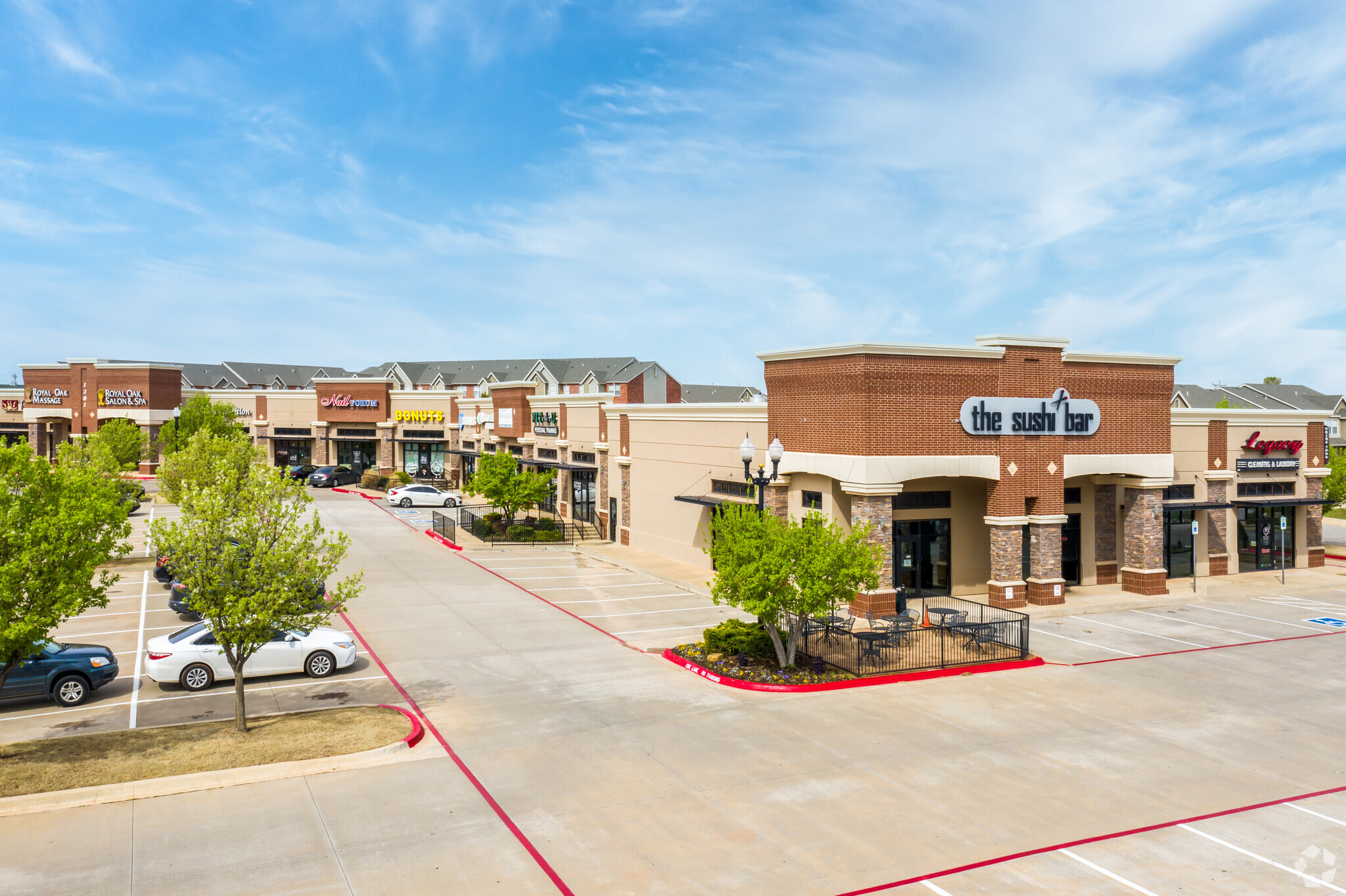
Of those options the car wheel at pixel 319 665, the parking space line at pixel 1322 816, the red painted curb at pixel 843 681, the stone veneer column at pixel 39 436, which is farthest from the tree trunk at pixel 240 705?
the stone veneer column at pixel 39 436

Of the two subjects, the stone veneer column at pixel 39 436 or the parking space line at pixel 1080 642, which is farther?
the stone veneer column at pixel 39 436

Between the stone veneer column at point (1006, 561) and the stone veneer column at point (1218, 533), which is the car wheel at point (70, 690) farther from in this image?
the stone veneer column at point (1218, 533)

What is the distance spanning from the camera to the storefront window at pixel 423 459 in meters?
73.0

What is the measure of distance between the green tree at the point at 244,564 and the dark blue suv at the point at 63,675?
4.35 metres

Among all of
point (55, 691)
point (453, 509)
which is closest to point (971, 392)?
point (55, 691)

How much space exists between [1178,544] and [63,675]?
3717cm

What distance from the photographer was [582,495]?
51.1 metres

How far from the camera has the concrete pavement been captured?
11469 millimetres

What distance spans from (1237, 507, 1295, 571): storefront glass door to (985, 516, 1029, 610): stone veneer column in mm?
14339

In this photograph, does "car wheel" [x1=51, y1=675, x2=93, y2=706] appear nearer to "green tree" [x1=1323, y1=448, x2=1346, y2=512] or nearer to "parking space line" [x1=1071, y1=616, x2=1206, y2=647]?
"parking space line" [x1=1071, y1=616, x2=1206, y2=647]

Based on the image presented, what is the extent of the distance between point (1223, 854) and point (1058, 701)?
287 inches

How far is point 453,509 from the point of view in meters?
58.1

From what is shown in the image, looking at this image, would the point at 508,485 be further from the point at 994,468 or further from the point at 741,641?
the point at 741,641

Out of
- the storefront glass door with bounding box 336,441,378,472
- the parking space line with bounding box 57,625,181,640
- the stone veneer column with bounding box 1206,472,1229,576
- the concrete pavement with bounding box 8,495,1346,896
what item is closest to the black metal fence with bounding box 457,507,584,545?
the parking space line with bounding box 57,625,181,640
